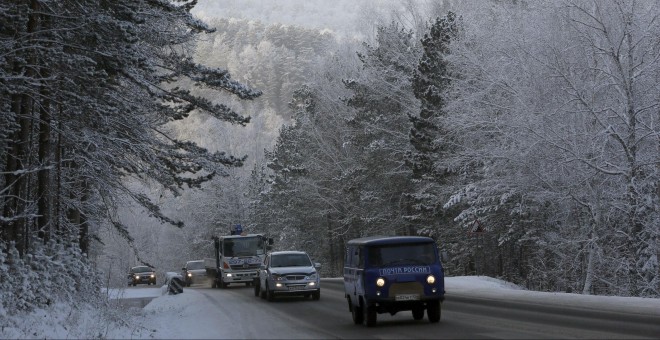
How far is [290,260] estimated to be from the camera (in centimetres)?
2978

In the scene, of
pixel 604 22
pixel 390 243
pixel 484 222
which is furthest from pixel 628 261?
pixel 390 243

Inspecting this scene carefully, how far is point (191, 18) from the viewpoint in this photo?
22.2 m

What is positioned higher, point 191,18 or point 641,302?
point 191,18

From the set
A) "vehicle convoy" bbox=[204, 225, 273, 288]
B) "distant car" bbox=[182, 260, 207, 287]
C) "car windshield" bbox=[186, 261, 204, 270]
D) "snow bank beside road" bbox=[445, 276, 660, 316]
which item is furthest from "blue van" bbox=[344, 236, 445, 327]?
"car windshield" bbox=[186, 261, 204, 270]

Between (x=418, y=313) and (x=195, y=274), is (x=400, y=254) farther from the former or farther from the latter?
(x=195, y=274)

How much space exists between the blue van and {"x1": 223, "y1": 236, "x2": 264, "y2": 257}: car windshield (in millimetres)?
25026

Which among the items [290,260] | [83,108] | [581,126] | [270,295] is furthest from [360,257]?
[581,126]

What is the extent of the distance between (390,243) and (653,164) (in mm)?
17357

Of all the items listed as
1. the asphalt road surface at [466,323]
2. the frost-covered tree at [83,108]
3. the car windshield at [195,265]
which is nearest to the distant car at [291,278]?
the asphalt road surface at [466,323]

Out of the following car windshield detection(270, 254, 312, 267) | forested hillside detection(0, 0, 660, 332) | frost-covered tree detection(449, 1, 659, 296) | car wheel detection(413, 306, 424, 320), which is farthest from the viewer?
frost-covered tree detection(449, 1, 659, 296)

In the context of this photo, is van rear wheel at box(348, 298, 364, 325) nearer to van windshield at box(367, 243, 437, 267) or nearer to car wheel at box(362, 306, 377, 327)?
car wheel at box(362, 306, 377, 327)

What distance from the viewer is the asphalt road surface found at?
48.3ft

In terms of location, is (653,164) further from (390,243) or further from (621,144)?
(390,243)

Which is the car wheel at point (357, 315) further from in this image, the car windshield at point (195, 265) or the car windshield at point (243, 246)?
the car windshield at point (195, 265)
